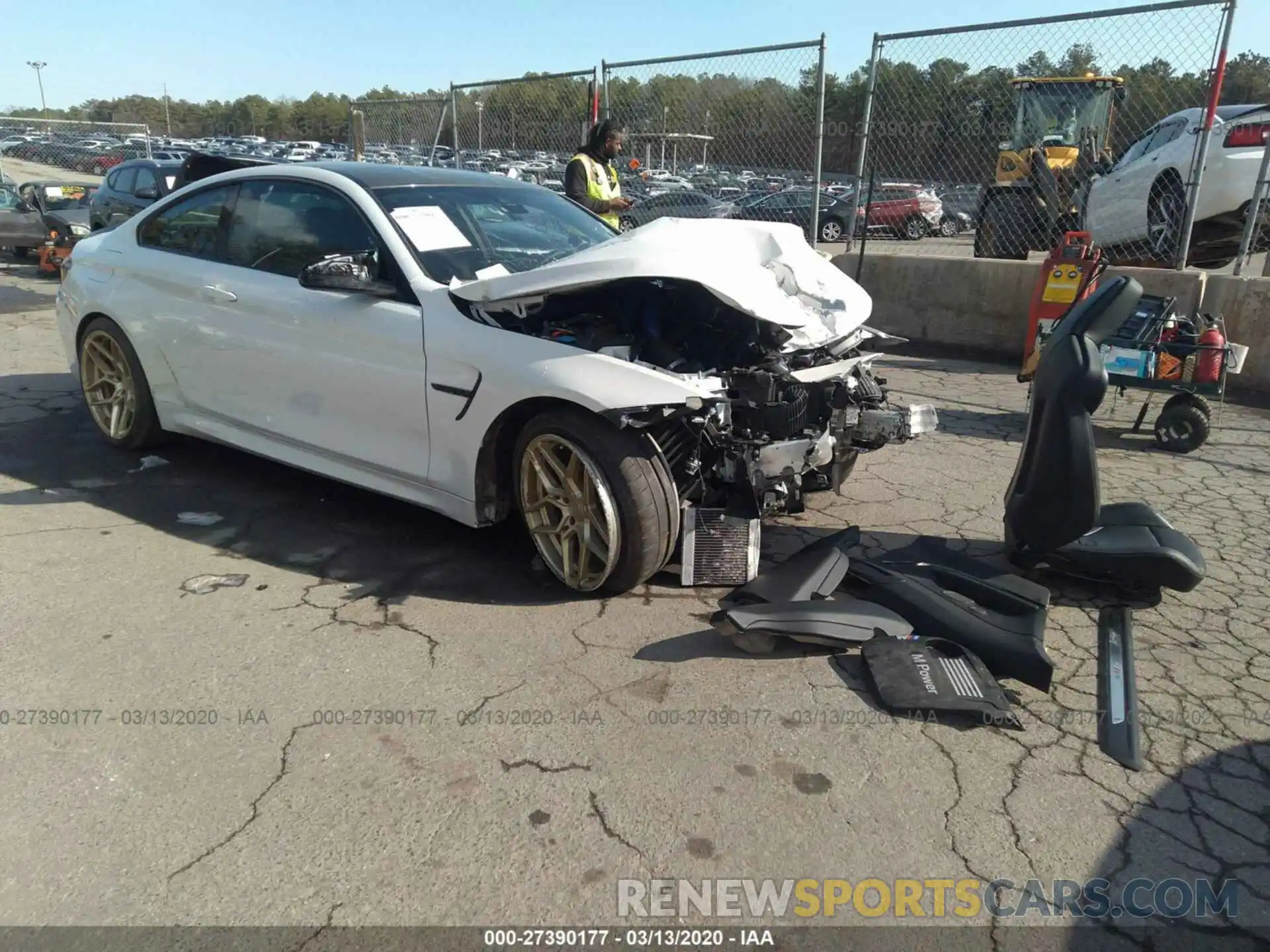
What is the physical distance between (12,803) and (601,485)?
2.03m

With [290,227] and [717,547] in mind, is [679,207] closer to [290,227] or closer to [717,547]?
[290,227]

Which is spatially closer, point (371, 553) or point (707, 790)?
point (707, 790)

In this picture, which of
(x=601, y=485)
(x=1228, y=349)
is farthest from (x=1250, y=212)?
(x=601, y=485)

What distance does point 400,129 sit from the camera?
1450 cm

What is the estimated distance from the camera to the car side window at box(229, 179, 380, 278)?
416 cm

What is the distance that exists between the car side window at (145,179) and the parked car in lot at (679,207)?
21.9 feet

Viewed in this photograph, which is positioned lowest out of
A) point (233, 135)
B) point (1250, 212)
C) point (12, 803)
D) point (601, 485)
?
point (12, 803)

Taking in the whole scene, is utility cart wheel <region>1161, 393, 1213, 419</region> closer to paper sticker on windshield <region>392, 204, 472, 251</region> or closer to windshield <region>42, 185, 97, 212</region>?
paper sticker on windshield <region>392, 204, 472, 251</region>

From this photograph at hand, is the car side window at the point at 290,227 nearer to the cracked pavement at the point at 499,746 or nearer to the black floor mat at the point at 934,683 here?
the cracked pavement at the point at 499,746

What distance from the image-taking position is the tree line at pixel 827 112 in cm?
881

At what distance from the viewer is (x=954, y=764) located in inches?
104

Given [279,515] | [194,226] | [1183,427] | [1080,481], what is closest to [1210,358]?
[1183,427]

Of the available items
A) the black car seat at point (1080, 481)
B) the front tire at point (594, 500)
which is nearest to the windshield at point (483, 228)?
the front tire at point (594, 500)

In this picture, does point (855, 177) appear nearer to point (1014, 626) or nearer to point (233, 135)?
point (1014, 626)
